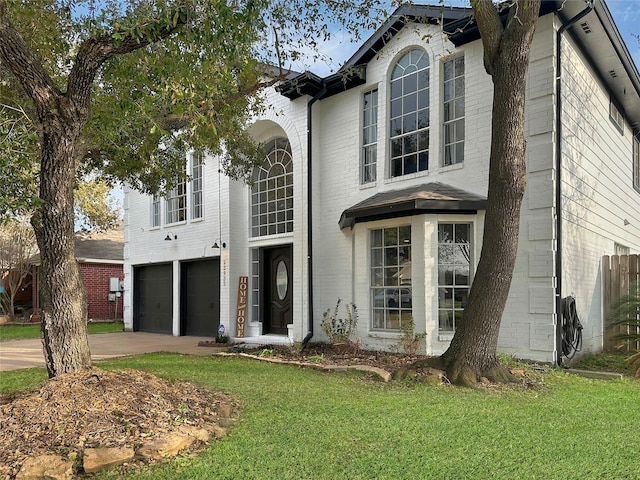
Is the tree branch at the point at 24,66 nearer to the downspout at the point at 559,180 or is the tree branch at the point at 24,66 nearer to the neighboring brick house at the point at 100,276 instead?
the downspout at the point at 559,180

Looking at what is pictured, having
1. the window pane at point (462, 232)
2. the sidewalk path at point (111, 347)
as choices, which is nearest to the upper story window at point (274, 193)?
the sidewalk path at point (111, 347)

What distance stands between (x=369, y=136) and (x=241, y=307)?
5.31 m

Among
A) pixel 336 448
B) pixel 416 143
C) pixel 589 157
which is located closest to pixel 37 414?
pixel 336 448

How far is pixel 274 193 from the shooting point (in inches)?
484

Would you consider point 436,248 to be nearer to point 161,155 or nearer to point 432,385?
point 432,385

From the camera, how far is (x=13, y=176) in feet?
17.0

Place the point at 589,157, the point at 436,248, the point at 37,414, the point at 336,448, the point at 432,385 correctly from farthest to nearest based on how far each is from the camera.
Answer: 1. the point at 589,157
2. the point at 436,248
3. the point at 432,385
4. the point at 37,414
5. the point at 336,448

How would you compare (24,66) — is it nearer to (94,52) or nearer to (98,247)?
(94,52)

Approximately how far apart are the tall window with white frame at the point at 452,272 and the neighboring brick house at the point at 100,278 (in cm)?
1705

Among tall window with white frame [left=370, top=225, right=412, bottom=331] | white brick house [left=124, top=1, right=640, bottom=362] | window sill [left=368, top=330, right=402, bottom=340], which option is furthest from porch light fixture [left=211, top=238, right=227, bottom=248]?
window sill [left=368, top=330, right=402, bottom=340]

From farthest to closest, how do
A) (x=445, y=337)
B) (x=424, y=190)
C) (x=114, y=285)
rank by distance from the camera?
(x=114, y=285), (x=424, y=190), (x=445, y=337)

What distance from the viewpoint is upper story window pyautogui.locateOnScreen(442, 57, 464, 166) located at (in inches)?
350

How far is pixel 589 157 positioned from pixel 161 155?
→ 845 centimetres

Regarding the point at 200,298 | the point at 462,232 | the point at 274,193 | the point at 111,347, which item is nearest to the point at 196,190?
the point at 274,193
